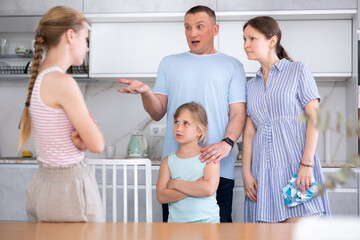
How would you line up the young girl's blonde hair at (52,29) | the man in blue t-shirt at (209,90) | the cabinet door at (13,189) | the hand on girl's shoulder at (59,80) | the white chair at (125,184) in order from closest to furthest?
the hand on girl's shoulder at (59,80)
the young girl's blonde hair at (52,29)
the white chair at (125,184)
the man in blue t-shirt at (209,90)
the cabinet door at (13,189)

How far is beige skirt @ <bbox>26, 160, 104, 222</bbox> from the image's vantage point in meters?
1.13

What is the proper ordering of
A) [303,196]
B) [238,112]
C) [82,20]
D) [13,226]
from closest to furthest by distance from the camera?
[13,226], [82,20], [303,196], [238,112]

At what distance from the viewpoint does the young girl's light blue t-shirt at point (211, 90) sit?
73.9 inches

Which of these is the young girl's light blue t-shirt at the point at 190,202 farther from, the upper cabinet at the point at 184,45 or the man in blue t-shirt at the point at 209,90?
the upper cabinet at the point at 184,45

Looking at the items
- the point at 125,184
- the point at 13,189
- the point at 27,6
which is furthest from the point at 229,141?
the point at 27,6

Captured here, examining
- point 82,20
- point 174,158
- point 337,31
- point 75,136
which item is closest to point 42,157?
point 75,136

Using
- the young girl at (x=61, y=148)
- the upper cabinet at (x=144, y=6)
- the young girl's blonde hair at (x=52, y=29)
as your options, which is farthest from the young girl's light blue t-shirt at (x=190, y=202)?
the upper cabinet at (x=144, y=6)

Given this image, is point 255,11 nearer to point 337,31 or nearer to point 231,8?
point 231,8

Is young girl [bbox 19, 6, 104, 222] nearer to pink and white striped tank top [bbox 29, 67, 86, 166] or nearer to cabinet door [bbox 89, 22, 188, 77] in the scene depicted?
pink and white striped tank top [bbox 29, 67, 86, 166]

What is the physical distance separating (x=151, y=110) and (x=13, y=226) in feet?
3.15

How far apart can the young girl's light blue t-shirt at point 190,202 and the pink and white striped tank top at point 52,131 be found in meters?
0.60

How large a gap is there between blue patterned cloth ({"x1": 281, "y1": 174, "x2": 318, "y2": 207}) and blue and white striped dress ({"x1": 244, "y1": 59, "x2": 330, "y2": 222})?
27 mm

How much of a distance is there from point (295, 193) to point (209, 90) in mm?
583

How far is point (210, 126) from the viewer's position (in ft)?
6.15
